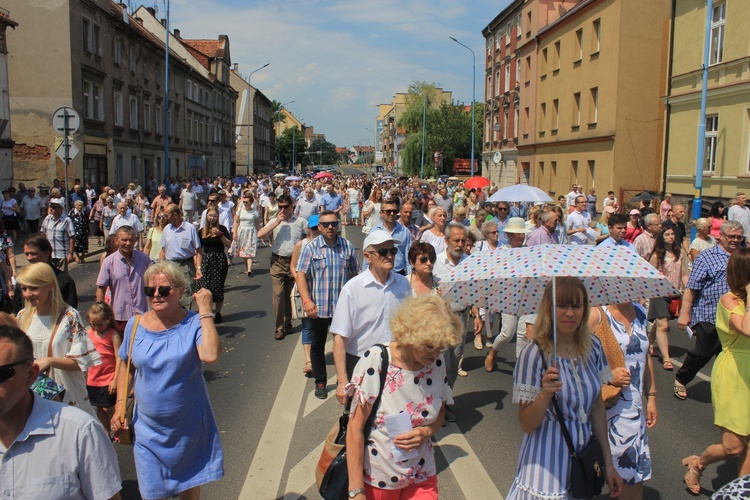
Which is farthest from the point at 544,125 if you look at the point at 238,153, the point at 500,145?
the point at 238,153

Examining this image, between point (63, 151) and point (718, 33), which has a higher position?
point (718, 33)

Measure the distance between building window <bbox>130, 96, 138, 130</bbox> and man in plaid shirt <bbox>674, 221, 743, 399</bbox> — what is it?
35.8 m

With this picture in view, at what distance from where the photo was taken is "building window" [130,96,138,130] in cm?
3769

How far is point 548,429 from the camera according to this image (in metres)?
3.18

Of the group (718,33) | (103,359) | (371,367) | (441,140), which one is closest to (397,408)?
(371,367)

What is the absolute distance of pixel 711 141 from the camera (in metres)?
22.5

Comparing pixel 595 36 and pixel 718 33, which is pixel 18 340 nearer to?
pixel 718 33

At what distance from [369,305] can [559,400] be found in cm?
174

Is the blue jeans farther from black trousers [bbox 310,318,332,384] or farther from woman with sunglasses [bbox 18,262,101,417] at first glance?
woman with sunglasses [bbox 18,262,101,417]

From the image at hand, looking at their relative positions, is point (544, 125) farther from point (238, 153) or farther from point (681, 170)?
point (238, 153)

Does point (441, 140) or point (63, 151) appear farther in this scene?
point (441, 140)

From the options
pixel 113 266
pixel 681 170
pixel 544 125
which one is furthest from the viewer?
pixel 544 125

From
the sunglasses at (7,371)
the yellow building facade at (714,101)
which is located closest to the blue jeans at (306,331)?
the sunglasses at (7,371)

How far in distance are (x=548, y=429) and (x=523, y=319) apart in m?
3.54
